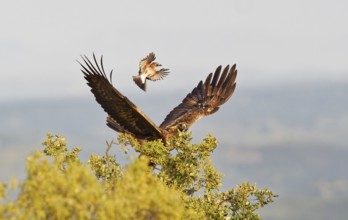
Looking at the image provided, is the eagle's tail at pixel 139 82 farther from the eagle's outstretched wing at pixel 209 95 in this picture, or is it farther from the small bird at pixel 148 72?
the eagle's outstretched wing at pixel 209 95

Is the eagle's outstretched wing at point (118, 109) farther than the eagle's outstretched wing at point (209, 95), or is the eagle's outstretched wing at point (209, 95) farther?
the eagle's outstretched wing at point (209, 95)

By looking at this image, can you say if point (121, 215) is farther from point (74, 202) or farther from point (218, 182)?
point (218, 182)

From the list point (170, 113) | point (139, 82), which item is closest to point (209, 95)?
point (170, 113)

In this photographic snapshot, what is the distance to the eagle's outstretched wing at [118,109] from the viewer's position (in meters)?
27.8

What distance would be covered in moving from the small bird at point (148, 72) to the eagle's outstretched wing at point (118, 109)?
1.64 meters

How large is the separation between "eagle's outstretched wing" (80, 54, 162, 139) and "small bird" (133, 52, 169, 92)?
1642 millimetres

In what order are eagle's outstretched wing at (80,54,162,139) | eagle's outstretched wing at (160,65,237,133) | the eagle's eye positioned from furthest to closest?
eagle's outstretched wing at (160,65,237,133)
the eagle's eye
eagle's outstretched wing at (80,54,162,139)

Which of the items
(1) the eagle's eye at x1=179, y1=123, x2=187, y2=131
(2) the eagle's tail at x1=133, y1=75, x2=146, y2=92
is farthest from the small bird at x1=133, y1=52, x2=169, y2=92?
(1) the eagle's eye at x1=179, y1=123, x2=187, y2=131

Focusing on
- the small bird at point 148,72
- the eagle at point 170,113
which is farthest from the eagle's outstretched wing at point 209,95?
the small bird at point 148,72

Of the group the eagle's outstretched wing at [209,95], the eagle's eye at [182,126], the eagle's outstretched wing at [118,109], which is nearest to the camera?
the eagle's outstretched wing at [118,109]

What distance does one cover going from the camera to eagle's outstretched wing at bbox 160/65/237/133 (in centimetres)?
3766

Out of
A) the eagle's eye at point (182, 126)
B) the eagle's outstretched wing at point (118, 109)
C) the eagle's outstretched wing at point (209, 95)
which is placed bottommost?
the eagle's outstretched wing at point (118, 109)

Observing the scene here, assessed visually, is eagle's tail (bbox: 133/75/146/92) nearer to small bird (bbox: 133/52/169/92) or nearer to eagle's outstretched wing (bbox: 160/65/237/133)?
small bird (bbox: 133/52/169/92)

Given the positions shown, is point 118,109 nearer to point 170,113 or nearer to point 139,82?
point 139,82
